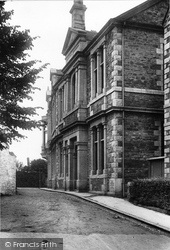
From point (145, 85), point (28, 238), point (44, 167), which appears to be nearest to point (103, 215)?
point (28, 238)

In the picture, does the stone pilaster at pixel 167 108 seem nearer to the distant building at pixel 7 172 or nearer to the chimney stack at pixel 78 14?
the distant building at pixel 7 172

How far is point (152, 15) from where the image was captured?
19797 millimetres

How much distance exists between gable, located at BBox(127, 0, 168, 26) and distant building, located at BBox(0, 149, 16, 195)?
883cm

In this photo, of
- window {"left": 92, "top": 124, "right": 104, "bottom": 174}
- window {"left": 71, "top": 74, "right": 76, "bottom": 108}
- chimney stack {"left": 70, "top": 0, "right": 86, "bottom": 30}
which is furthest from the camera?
chimney stack {"left": 70, "top": 0, "right": 86, "bottom": 30}

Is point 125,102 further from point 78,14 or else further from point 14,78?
point 78,14

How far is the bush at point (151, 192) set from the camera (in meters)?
12.8

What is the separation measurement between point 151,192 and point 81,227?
404 cm

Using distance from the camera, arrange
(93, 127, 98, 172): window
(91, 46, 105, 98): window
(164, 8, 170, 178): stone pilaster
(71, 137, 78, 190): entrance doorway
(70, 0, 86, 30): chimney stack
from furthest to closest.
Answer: (70, 0, 86, 30): chimney stack
(71, 137, 78, 190): entrance doorway
(93, 127, 98, 172): window
(91, 46, 105, 98): window
(164, 8, 170, 178): stone pilaster

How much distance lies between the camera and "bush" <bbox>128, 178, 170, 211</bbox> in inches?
504

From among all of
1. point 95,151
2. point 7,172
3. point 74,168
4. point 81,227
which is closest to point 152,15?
point 95,151

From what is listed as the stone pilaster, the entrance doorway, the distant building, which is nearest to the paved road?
the stone pilaster

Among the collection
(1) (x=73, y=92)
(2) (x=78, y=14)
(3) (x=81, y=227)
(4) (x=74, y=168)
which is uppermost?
(2) (x=78, y=14)

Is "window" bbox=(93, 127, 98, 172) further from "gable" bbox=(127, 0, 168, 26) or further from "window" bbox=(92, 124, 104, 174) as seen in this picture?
"gable" bbox=(127, 0, 168, 26)

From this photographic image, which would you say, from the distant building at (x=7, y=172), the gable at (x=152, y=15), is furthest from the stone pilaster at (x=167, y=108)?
the distant building at (x=7, y=172)
